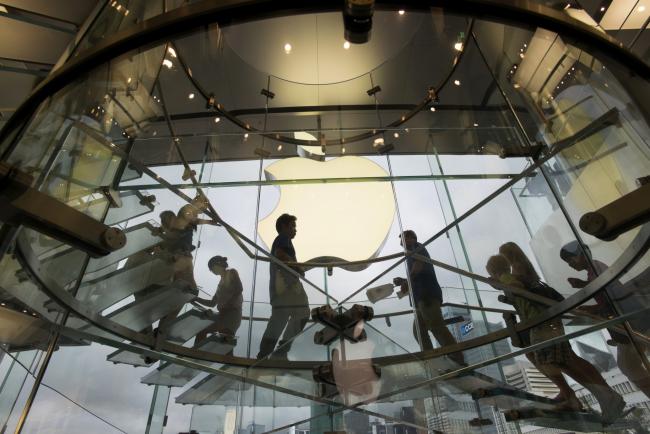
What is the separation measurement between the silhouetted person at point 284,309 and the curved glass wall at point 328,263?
0.01 meters

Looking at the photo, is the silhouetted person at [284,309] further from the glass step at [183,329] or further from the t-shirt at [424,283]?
the t-shirt at [424,283]

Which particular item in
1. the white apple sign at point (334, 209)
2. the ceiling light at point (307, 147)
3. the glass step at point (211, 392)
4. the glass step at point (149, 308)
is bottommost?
the glass step at point (211, 392)

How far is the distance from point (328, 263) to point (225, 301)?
0.62 m

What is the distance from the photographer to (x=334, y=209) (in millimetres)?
2564

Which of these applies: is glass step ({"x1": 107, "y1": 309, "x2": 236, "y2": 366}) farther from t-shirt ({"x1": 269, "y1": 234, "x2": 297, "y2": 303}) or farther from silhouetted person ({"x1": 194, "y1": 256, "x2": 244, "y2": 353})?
t-shirt ({"x1": 269, "y1": 234, "x2": 297, "y2": 303})

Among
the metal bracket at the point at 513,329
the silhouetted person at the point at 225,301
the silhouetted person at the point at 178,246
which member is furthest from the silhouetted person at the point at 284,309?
the metal bracket at the point at 513,329

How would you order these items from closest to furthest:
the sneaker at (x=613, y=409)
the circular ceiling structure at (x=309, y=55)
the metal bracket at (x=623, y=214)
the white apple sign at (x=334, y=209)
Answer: the metal bracket at (x=623, y=214) → the sneaker at (x=613, y=409) → the circular ceiling structure at (x=309, y=55) → the white apple sign at (x=334, y=209)

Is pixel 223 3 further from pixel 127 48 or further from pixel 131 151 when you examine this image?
pixel 131 151

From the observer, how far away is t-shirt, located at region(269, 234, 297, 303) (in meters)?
1.87

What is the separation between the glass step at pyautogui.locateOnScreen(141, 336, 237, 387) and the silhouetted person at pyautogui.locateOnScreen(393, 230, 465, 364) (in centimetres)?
88

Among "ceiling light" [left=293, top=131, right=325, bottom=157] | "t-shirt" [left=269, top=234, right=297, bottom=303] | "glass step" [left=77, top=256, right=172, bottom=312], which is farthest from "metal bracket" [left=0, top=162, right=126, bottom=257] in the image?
"ceiling light" [left=293, top=131, right=325, bottom=157]

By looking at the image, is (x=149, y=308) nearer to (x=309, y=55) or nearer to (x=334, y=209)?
(x=334, y=209)

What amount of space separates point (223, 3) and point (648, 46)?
378 centimetres

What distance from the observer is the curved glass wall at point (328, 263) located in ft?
3.13
